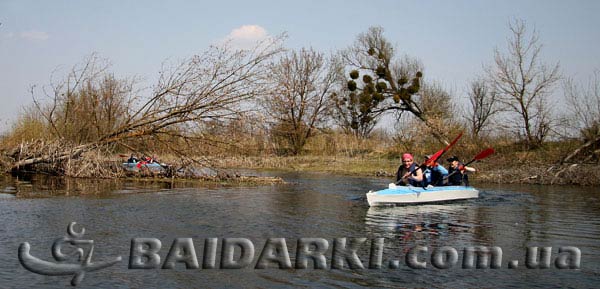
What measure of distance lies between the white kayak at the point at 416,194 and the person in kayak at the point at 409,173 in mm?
340

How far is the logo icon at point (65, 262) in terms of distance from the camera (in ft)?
24.8

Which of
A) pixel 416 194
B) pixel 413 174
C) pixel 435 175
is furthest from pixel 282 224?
pixel 435 175

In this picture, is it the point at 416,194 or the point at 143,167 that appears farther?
the point at 143,167

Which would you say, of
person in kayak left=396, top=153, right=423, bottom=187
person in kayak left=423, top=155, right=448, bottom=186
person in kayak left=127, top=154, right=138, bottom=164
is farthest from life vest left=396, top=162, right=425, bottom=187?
person in kayak left=127, top=154, right=138, bottom=164

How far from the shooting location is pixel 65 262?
8.09m

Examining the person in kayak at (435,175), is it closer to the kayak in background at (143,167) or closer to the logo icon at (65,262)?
the kayak in background at (143,167)

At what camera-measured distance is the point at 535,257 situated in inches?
364

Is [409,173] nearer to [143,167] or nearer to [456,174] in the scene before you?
[456,174]

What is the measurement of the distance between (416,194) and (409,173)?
2.00ft

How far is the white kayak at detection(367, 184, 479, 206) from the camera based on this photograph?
1545cm

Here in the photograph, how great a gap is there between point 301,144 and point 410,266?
35557 millimetres

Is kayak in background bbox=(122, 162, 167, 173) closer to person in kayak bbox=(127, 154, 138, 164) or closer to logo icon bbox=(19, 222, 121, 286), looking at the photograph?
person in kayak bbox=(127, 154, 138, 164)

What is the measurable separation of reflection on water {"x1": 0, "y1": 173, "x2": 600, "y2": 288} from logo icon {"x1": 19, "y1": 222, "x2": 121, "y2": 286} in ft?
0.49

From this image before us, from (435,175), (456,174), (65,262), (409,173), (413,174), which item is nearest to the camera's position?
(65,262)
